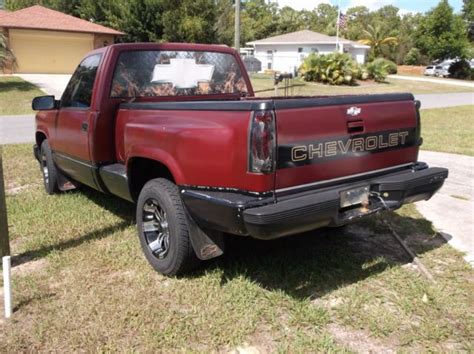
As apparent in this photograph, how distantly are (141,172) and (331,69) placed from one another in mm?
24503

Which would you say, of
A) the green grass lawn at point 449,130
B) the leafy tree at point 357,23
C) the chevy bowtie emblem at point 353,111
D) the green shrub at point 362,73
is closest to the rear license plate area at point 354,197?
the chevy bowtie emblem at point 353,111

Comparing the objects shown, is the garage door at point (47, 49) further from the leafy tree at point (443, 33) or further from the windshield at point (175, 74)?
the leafy tree at point (443, 33)

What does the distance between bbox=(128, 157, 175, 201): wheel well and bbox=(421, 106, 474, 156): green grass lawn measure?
7.10m

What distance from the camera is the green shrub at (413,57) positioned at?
56.4 metres

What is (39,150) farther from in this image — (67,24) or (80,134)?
(67,24)

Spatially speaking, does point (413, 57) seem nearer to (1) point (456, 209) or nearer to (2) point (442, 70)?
(2) point (442, 70)

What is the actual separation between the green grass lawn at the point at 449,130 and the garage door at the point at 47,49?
1083 inches

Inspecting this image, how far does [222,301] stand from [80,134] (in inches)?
93.7

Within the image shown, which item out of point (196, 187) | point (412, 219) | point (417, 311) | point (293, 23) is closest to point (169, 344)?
point (196, 187)

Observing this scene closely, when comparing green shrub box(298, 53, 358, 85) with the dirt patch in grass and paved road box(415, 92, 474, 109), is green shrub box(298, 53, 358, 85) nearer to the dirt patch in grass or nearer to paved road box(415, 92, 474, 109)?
paved road box(415, 92, 474, 109)

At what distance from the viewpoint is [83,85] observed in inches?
199

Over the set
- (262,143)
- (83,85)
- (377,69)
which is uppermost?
(377,69)

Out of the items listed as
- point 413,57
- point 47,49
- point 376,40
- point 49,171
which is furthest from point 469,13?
point 49,171

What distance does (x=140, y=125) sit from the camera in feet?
13.1
